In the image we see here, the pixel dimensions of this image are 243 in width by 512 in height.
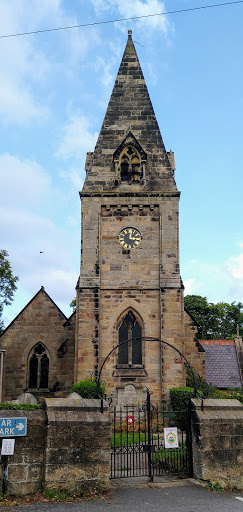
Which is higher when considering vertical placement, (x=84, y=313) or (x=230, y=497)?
(x=84, y=313)

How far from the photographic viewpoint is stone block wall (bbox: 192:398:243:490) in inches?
405

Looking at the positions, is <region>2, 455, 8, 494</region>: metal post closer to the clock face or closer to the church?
the church

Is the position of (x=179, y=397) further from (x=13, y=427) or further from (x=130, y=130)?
(x=130, y=130)

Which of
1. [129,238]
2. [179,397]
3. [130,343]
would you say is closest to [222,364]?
[130,343]

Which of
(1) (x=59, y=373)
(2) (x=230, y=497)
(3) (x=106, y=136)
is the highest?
(3) (x=106, y=136)

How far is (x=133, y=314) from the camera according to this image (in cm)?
2231

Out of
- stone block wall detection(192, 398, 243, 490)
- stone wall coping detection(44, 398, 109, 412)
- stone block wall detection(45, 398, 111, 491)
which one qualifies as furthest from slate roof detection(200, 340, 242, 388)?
stone block wall detection(45, 398, 111, 491)

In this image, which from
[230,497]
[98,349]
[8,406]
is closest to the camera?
[230,497]

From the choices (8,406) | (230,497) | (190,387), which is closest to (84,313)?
(190,387)

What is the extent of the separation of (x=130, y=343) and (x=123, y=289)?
2.48m

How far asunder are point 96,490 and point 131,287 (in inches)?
527

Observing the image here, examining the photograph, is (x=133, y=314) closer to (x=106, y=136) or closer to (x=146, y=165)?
(x=146, y=165)

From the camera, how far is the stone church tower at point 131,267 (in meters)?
21.4

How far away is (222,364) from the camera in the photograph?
27500 millimetres
